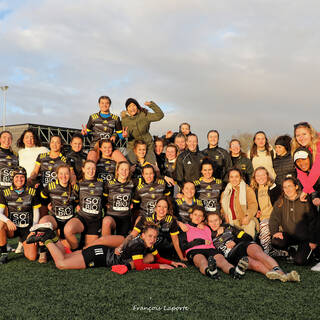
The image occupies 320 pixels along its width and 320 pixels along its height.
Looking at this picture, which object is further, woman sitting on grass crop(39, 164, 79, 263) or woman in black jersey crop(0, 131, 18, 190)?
woman in black jersey crop(0, 131, 18, 190)

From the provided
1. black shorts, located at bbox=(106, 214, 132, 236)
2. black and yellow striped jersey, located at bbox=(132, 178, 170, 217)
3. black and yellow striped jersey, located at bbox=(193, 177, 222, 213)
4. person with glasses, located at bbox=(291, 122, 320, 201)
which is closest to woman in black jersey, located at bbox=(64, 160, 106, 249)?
black shorts, located at bbox=(106, 214, 132, 236)

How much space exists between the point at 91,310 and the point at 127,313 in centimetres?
35

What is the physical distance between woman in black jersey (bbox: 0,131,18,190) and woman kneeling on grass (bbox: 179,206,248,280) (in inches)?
138

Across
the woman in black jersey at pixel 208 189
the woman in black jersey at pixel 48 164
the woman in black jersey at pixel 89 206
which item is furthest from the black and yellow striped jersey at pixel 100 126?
the woman in black jersey at pixel 208 189

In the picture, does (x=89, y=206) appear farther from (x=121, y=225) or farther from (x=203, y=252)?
(x=203, y=252)

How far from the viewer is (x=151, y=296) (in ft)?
11.7

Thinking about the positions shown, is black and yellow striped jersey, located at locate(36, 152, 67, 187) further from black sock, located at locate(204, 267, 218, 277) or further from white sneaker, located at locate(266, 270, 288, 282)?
white sneaker, located at locate(266, 270, 288, 282)

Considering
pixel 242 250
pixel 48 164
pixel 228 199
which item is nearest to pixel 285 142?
pixel 228 199

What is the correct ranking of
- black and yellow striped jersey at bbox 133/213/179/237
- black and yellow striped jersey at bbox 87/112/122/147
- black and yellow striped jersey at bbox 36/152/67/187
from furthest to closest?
black and yellow striped jersey at bbox 87/112/122/147 → black and yellow striped jersey at bbox 36/152/67/187 → black and yellow striped jersey at bbox 133/213/179/237

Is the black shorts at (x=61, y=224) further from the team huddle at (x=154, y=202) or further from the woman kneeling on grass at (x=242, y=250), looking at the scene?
the woman kneeling on grass at (x=242, y=250)

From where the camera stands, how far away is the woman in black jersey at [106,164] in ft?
20.8

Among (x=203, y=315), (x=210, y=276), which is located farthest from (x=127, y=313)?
(x=210, y=276)

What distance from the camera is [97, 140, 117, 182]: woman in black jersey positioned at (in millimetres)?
6348

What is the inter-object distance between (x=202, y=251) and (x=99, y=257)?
147 cm
